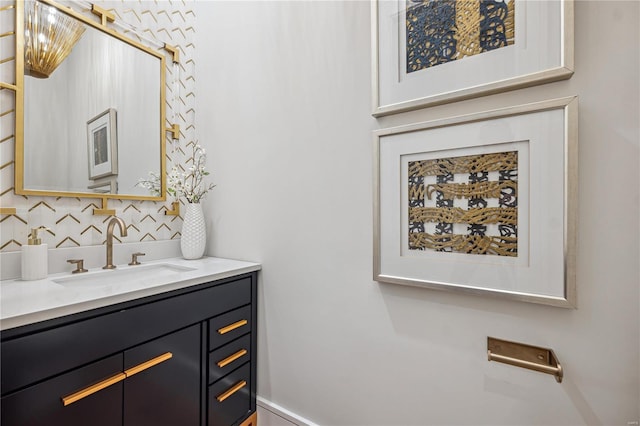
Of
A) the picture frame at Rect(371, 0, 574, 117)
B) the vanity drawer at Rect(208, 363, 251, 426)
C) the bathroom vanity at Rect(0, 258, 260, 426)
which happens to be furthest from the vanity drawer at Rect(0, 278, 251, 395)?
the picture frame at Rect(371, 0, 574, 117)

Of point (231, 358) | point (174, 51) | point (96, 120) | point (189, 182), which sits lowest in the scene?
point (231, 358)

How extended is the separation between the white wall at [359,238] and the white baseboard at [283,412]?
31 millimetres

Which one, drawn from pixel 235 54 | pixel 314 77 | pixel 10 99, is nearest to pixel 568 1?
pixel 314 77

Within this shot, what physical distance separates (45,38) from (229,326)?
1.44 metres

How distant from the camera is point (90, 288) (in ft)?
3.28

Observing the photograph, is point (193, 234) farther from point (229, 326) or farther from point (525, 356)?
point (525, 356)

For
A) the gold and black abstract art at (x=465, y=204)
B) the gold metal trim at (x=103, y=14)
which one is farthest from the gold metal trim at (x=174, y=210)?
the gold and black abstract art at (x=465, y=204)

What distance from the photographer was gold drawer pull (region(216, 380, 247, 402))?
1.27 meters

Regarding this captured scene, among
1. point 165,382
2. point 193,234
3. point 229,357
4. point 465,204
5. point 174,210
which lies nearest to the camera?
point 465,204

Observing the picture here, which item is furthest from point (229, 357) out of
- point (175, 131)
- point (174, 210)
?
point (175, 131)

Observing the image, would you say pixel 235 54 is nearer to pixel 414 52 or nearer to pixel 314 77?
pixel 314 77

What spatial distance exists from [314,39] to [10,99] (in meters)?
→ 1.24

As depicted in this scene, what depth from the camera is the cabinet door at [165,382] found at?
97 centimetres

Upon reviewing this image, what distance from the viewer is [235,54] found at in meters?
1.61
